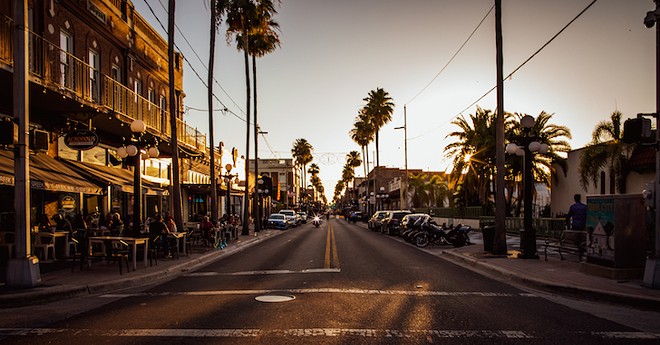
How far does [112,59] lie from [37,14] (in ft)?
19.7

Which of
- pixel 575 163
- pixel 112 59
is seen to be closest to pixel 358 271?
pixel 112 59

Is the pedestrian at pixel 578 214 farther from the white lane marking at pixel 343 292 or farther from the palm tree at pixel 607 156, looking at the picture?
the palm tree at pixel 607 156

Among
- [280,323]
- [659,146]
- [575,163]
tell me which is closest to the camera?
[280,323]

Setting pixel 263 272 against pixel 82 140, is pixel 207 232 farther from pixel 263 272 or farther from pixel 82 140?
pixel 263 272

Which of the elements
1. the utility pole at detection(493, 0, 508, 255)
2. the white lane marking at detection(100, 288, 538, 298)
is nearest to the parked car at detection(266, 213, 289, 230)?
the utility pole at detection(493, 0, 508, 255)

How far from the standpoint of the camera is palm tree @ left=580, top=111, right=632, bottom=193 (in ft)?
81.2

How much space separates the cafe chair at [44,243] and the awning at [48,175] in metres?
1.37

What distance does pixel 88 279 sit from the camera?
11688 mm

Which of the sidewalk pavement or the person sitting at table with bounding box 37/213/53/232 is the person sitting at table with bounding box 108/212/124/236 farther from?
the sidewalk pavement

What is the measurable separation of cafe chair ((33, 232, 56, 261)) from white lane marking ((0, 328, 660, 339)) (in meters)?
8.22

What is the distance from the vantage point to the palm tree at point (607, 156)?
2475 centimetres

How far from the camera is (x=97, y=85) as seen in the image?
18.9 meters

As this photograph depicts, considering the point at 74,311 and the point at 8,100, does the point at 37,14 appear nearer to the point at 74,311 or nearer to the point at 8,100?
the point at 8,100

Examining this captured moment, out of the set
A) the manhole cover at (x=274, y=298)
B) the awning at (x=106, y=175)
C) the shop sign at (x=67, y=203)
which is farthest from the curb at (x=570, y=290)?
the shop sign at (x=67, y=203)
